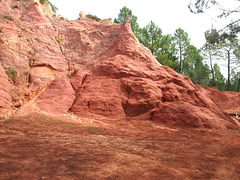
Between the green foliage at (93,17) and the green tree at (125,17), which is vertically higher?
the green tree at (125,17)

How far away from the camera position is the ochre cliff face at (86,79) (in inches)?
394

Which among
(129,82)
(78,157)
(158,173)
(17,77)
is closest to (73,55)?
(17,77)

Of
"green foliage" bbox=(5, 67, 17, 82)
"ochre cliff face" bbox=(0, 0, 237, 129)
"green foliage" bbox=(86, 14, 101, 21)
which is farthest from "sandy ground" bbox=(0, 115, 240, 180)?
"green foliage" bbox=(86, 14, 101, 21)

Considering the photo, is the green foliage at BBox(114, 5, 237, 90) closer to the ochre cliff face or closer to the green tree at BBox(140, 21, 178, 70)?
the green tree at BBox(140, 21, 178, 70)

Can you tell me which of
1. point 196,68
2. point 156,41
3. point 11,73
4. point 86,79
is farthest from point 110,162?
point 196,68

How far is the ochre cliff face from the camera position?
10.0 metres

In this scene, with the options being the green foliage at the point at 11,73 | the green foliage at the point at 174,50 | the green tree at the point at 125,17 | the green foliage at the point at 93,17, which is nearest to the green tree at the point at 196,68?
the green foliage at the point at 174,50

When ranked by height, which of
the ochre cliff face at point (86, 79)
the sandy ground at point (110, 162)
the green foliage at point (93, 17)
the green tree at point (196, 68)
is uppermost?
the green foliage at point (93, 17)

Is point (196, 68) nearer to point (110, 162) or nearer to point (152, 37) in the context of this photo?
point (152, 37)

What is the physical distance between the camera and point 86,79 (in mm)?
12805

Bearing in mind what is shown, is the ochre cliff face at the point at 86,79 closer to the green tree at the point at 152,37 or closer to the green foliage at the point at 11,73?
the green foliage at the point at 11,73

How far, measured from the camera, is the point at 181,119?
9570 mm

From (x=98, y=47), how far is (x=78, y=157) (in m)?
13.8

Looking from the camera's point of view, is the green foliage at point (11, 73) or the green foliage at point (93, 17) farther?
the green foliage at point (93, 17)
